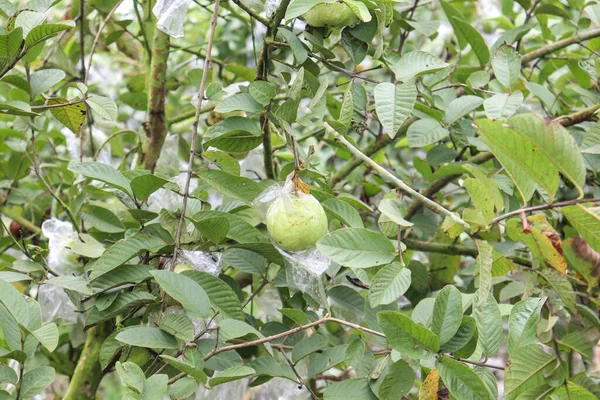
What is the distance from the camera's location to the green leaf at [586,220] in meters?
0.71

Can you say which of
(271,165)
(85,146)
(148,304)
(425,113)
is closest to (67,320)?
(148,304)

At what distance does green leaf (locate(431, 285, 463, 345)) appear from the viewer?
0.76m

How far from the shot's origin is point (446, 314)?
0.76 metres

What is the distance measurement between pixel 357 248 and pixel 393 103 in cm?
19

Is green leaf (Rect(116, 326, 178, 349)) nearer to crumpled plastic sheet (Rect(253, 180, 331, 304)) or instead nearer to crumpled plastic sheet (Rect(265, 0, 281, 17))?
crumpled plastic sheet (Rect(253, 180, 331, 304))

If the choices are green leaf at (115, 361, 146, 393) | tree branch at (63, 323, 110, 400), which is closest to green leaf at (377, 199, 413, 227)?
green leaf at (115, 361, 146, 393)

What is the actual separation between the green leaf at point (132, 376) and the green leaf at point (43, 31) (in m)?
0.44

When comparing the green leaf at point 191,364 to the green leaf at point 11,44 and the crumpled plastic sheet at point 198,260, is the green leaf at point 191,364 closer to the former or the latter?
the crumpled plastic sheet at point 198,260

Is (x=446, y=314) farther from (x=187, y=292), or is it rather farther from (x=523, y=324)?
(x=187, y=292)

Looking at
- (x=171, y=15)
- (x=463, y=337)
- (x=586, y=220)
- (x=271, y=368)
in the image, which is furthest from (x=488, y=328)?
(x=171, y=15)

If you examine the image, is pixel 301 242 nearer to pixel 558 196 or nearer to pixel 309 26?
pixel 309 26

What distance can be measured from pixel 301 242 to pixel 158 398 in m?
0.25

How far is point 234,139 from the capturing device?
918 mm

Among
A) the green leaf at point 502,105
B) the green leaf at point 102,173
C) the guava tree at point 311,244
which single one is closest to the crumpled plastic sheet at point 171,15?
the guava tree at point 311,244
